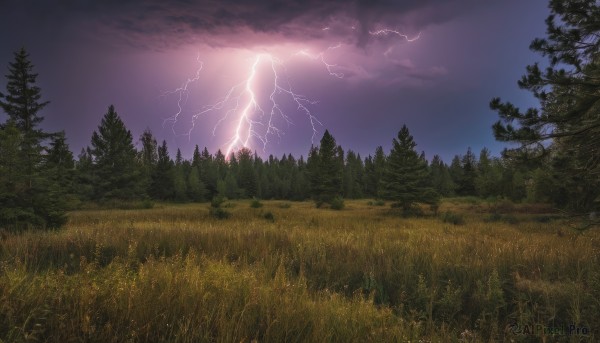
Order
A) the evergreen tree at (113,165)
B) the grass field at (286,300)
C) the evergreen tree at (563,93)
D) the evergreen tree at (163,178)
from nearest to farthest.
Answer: the grass field at (286,300) → the evergreen tree at (563,93) → the evergreen tree at (113,165) → the evergreen tree at (163,178)

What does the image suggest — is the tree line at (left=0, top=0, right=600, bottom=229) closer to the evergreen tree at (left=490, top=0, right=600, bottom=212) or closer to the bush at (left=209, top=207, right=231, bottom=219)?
the evergreen tree at (left=490, top=0, right=600, bottom=212)

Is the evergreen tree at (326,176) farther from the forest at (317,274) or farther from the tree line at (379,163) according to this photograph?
the forest at (317,274)

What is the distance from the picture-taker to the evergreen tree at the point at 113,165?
144ft

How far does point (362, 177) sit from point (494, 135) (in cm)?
8178

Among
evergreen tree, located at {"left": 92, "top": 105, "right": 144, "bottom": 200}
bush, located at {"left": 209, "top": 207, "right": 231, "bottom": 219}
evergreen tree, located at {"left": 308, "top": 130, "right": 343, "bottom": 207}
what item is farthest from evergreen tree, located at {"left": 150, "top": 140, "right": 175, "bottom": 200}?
bush, located at {"left": 209, "top": 207, "right": 231, "bottom": 219}

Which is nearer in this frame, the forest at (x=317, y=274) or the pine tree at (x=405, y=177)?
the forest at (x=317, y=274)

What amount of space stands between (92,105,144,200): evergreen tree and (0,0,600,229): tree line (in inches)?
5.0

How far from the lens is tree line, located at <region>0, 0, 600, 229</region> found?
6988mm

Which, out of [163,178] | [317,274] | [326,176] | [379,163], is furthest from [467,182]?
[317,274]

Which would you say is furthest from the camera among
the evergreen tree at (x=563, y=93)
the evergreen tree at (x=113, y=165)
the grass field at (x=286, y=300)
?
the evergreen tree at (x=113, y=165)

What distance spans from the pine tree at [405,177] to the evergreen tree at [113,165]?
34.2 meters

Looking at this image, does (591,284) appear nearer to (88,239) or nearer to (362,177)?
(88,239)

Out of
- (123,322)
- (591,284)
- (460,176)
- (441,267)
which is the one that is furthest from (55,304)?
(460,176)

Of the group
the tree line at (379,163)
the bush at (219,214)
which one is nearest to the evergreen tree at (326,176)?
the tree line at (379,163)
